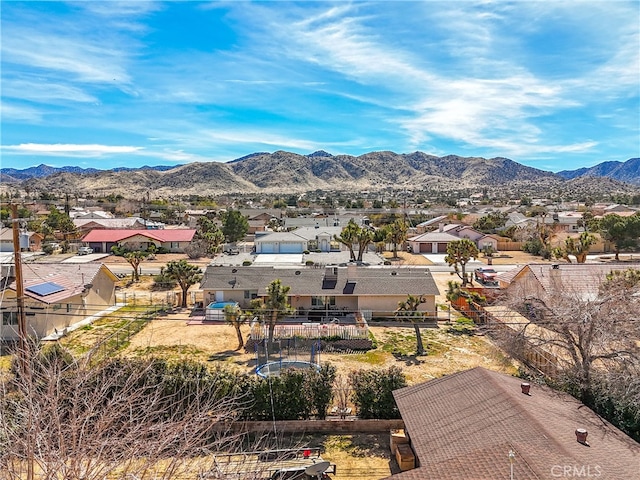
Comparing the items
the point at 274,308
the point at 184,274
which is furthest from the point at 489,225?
the point at 274,308

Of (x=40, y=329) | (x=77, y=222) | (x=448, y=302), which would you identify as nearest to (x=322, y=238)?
(x=448, y=302)

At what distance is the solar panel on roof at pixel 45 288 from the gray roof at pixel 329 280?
943 centimetres

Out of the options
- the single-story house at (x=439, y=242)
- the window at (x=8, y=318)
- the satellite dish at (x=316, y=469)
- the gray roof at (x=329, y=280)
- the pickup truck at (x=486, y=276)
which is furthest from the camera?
the single-story house at (x=439, y=242)

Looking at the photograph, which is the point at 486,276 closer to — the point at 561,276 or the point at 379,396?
the point at 561,276

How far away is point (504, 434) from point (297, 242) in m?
46.5

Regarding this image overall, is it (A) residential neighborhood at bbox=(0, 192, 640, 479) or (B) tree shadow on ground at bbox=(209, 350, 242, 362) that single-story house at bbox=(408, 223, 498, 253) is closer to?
(A) residential neighborhood at bbox=(0, 192, 640, 479)

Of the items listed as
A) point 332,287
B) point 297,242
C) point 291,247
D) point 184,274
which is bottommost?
point 332,287

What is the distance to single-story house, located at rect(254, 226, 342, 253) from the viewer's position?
56719 mm

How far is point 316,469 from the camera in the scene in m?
13.8

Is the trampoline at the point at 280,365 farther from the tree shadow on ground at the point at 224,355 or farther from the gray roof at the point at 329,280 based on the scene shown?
the gray roof at the point at 329,280

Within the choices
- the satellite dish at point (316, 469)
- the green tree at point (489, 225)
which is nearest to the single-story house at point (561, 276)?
the satellite dish at point (316, 469)

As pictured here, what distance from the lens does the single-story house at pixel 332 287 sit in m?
33.4

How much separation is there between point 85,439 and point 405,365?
1834 centimetres

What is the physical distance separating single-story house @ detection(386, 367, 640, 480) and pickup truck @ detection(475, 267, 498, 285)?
27.4 m
